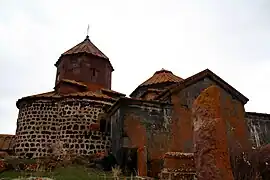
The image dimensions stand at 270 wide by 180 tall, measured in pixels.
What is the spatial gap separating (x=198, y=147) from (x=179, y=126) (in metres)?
7.27

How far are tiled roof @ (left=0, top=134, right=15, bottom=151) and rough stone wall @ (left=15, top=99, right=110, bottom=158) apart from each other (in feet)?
11.0

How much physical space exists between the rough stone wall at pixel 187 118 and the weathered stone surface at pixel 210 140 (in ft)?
22.2

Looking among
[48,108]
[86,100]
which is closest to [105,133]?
[86,100]

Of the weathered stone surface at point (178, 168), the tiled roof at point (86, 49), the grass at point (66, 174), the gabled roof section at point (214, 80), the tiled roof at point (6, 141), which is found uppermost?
the tiled roof at point (86, 49)

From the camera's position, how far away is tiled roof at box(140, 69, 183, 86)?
18547 mm

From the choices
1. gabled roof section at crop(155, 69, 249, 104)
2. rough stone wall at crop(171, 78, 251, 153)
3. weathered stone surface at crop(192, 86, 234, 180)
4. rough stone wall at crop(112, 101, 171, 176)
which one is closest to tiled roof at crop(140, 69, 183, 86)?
gabled roof section at crop(155, 69, 249, 104)

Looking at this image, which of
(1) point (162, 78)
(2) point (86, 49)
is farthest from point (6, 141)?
(1) point (162, 78)

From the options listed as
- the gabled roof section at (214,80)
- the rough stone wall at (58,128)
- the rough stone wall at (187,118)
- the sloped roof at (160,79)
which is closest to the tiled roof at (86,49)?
the sloped roof at (160,79)

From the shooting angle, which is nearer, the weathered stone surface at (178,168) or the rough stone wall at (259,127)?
the weathered stone surface at (178,168)

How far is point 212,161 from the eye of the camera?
18.1 feet

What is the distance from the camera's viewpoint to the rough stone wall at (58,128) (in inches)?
562

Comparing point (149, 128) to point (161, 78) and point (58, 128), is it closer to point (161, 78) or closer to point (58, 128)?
point (58, 128)

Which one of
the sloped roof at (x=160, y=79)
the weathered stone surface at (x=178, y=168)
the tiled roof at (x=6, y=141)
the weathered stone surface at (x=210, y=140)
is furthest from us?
the sloped roof at (x=160, y=79)

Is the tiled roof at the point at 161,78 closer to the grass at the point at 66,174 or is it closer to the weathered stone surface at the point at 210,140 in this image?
the grass at the point at 66,174
